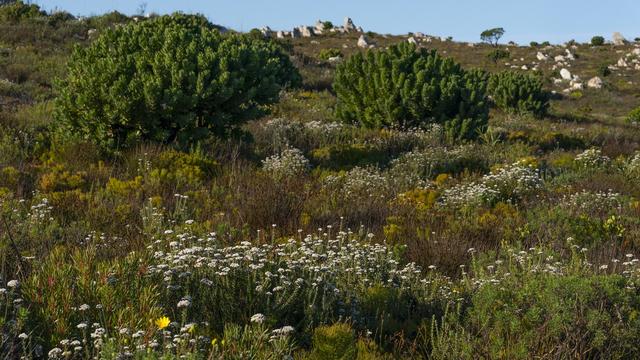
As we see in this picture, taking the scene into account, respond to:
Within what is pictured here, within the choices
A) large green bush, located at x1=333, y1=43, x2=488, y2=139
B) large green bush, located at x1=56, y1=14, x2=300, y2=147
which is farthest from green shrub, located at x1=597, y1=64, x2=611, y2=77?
large green bush, located at x1=56, y1=14, x2=300, y2=147

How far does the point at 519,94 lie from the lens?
24.7 meters

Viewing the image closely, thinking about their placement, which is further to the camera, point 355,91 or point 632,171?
point 355,91

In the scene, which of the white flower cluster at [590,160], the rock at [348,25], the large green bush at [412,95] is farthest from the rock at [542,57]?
the white flower cluster at [590,160]

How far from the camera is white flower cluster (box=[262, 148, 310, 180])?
9211 mm

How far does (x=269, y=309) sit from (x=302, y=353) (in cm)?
49

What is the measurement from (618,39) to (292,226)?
66968 mm

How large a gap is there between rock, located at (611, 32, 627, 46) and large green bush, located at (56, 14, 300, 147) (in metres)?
61.3

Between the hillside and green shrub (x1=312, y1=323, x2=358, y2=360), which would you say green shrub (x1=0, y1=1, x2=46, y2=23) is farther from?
green shrub (x1=312, y1=323, x2=358, y2=360)

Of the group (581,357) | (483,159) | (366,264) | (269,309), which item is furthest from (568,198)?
(269,309)

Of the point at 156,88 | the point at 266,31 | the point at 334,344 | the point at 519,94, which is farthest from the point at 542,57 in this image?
the point at 334,344

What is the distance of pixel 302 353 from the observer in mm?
3463

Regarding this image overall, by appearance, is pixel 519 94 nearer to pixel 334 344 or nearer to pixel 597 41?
pixel 334 344

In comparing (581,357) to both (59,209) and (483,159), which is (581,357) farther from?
(483,159)

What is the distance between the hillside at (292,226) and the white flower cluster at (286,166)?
0.14ft
